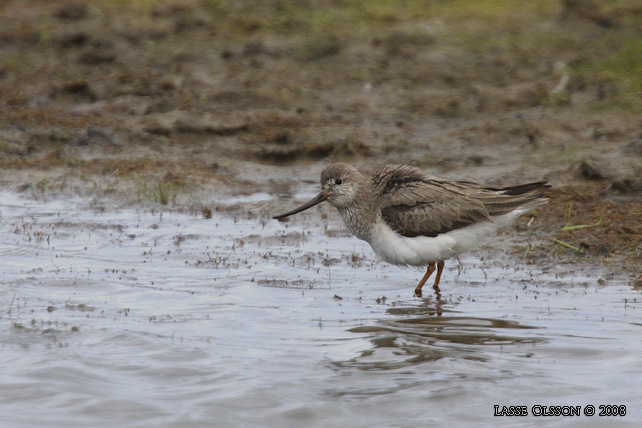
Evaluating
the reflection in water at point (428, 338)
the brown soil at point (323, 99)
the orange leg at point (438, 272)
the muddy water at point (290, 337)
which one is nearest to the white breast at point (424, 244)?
the orange leg at point (438, 272)

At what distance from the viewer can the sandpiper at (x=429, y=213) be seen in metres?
7.96

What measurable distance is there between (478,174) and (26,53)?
29.2 feet

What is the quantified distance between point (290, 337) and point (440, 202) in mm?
2093

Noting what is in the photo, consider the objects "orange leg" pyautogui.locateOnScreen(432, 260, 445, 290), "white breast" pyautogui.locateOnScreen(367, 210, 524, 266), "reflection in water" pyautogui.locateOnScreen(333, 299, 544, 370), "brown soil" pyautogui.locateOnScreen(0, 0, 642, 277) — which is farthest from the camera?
"brown soil" pyautogui.locateOnScreen(0, 0, 642, 277)

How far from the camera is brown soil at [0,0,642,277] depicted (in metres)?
11.4

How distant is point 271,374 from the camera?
6.23 m

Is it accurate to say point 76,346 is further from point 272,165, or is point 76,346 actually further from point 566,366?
point 272,165

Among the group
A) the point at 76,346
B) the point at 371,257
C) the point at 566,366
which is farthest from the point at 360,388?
the point at 371,257

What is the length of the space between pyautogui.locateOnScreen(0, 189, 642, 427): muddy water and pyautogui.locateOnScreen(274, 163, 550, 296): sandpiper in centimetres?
44

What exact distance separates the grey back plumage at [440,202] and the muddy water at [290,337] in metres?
0.65

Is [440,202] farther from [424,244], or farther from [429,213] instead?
[424,244]

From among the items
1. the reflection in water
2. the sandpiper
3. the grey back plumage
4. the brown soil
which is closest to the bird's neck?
the sandpiper

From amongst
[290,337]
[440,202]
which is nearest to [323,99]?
[440,202]

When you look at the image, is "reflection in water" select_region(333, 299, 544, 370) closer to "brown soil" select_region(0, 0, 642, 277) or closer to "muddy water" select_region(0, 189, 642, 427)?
"muddy water" select_region(0, 189, 642, 427)
